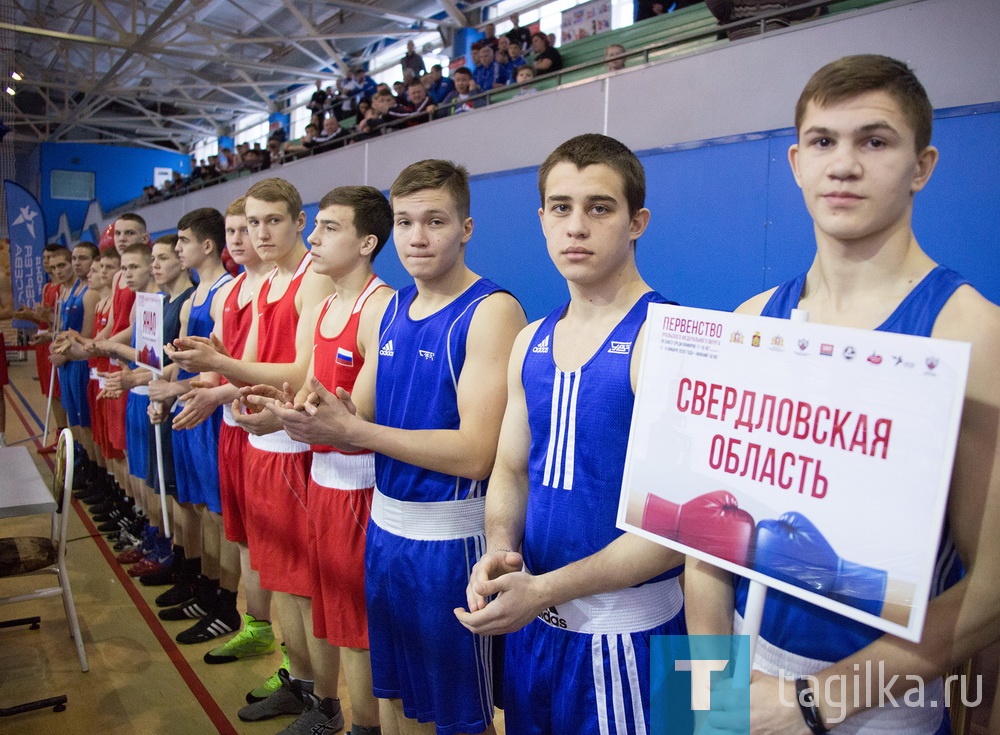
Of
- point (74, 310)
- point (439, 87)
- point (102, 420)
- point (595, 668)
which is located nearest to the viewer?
point (595, 668)

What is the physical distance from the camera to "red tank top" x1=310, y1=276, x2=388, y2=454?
98.4 inches

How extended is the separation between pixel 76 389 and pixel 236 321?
3866mm

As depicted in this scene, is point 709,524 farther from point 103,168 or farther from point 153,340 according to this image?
point 103,168

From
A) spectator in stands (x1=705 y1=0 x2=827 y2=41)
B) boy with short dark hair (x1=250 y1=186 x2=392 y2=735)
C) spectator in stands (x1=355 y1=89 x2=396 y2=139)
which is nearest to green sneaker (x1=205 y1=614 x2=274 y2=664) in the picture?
boy with short dark hair (x1=250 y1=186 x2=392 y2=735)

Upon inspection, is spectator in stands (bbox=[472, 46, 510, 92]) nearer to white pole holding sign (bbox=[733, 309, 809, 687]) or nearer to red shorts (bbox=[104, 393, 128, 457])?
red shorts (bbox=[104, 393, 128, 457])

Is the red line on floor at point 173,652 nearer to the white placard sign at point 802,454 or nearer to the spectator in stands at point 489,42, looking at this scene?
the white placard sign at point 802,454

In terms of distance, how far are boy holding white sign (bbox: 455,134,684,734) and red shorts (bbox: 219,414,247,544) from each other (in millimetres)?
1983

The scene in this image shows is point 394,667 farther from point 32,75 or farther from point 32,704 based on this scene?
point 32,75

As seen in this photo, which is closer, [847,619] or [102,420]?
[847,619]

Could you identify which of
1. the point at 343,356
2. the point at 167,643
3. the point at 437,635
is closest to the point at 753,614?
the point at 437,635

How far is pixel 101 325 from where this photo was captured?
5.89 meters

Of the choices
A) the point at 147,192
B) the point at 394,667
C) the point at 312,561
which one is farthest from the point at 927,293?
the point at 147,192

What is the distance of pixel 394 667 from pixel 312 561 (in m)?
0.56

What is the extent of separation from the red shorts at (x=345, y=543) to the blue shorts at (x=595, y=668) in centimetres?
97
